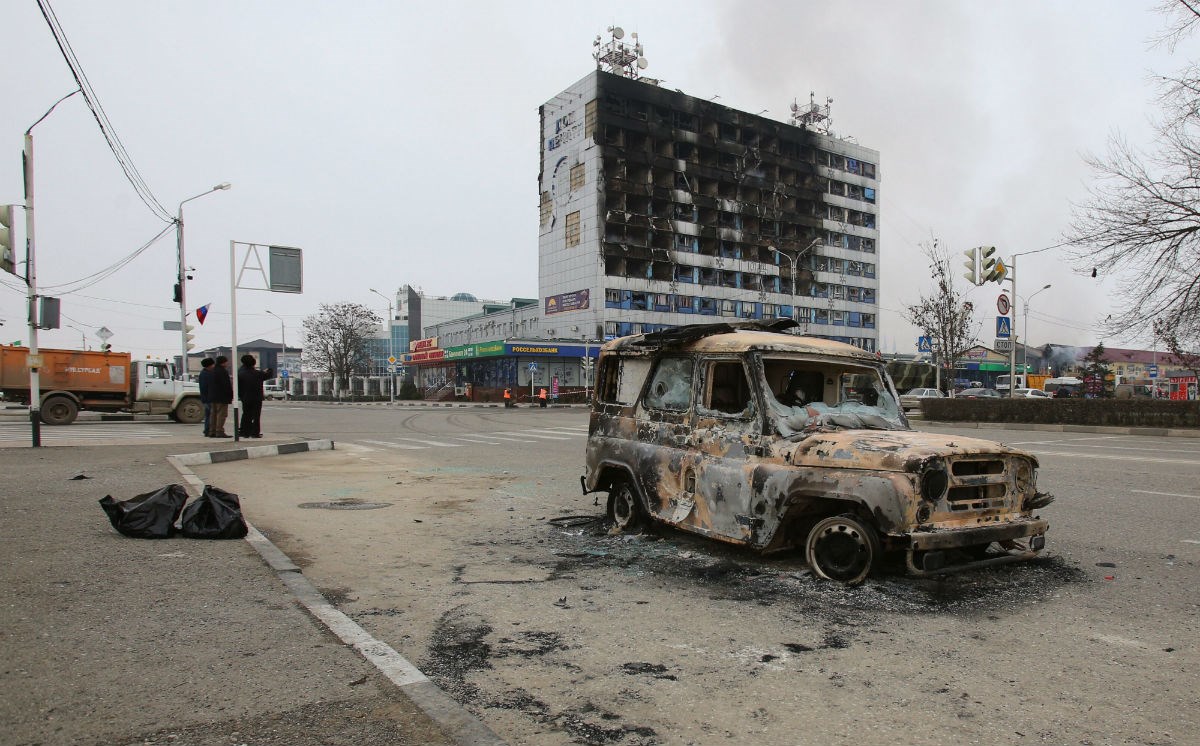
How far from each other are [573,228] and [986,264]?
1977 inches

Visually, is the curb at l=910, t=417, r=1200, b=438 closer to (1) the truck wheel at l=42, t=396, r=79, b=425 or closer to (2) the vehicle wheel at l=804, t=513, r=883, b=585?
(2) the vehicle wheel at l=804, t=513, r=883, b=585

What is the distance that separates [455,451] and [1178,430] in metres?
20.4

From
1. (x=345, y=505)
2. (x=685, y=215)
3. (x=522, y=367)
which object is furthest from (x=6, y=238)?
(x=685, y=215)

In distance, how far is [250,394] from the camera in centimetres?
1606

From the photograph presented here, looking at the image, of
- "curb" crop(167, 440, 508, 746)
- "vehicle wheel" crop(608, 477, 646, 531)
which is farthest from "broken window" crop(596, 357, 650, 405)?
"curb" crop(167, 440, 508, 746)

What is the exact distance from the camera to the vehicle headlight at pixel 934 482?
4.35 metres

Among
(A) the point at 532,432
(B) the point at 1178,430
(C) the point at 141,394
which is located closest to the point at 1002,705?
(A) the point at 532,432

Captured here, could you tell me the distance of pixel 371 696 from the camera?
303cm

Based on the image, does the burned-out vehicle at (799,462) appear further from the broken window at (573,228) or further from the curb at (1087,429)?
the broken window at (573,228)

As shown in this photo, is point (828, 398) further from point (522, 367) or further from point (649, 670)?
point (522, 367)

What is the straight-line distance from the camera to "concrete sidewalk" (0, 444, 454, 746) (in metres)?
2.73

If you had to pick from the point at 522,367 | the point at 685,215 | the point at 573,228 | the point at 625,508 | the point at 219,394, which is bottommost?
the point at 625,508

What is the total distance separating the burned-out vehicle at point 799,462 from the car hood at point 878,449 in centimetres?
1

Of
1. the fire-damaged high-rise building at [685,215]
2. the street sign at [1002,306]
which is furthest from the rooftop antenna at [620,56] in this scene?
the street sign at [1002,306]
